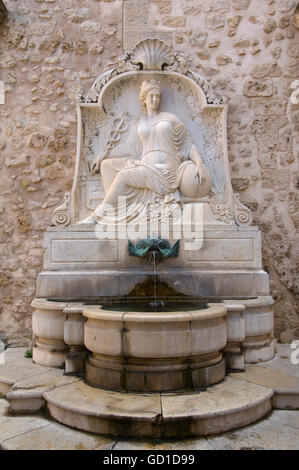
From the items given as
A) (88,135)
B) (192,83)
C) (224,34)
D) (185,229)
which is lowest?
(185,229)

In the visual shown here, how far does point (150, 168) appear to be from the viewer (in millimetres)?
3580

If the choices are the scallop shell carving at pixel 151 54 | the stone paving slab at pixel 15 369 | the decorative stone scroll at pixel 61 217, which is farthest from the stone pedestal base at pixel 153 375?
the scallop shell carving at pixel 151 54

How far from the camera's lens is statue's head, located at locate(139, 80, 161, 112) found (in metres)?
3.78

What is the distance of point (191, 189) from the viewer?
361 cm

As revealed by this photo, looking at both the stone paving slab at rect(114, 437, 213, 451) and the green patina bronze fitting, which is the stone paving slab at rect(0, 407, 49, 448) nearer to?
the stone paving slab at rect(114, 437, 213, 451)

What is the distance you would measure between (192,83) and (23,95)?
1.96 meters

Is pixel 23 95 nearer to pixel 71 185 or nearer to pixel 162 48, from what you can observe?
pixel 71 185

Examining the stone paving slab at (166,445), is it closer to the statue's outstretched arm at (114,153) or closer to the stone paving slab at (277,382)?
the stone paving slab at (277,382)

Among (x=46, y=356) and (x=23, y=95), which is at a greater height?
(x=23, y=95)

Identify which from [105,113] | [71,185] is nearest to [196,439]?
[71,185]

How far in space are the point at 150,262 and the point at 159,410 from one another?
1569 mm

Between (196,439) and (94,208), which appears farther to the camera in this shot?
(94,208)

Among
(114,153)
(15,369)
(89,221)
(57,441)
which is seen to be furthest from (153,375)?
(114,153)
